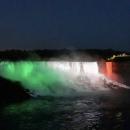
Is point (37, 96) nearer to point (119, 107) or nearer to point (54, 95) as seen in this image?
point (54, 95)

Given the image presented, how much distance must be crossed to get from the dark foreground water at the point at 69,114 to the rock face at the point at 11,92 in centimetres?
138

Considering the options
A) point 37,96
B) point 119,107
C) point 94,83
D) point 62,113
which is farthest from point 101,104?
point 94,83

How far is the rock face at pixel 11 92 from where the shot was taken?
46.6 metres

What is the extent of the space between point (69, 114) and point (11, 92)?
11.1 metres

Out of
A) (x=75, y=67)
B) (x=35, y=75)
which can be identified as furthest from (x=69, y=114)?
(x=75, y=67)

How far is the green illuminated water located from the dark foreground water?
28.8ft

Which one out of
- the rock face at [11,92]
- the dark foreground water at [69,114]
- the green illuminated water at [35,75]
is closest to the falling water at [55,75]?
the green illuminated water at [35,75]

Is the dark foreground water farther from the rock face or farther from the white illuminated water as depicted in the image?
the white illuminated water

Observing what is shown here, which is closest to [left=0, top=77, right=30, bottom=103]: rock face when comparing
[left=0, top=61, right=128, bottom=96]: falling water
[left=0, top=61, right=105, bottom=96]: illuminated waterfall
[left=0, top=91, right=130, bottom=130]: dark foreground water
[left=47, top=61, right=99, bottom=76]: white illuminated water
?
[left=0, top=91, right=130, bottom=130]: dark foreground water

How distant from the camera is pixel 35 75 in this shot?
60.8 meters

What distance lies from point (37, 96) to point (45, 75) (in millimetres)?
11203

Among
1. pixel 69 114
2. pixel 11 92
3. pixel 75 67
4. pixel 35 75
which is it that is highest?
pixel 75 67

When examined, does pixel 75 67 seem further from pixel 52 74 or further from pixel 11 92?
pixel 11 92

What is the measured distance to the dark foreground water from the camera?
110ft
